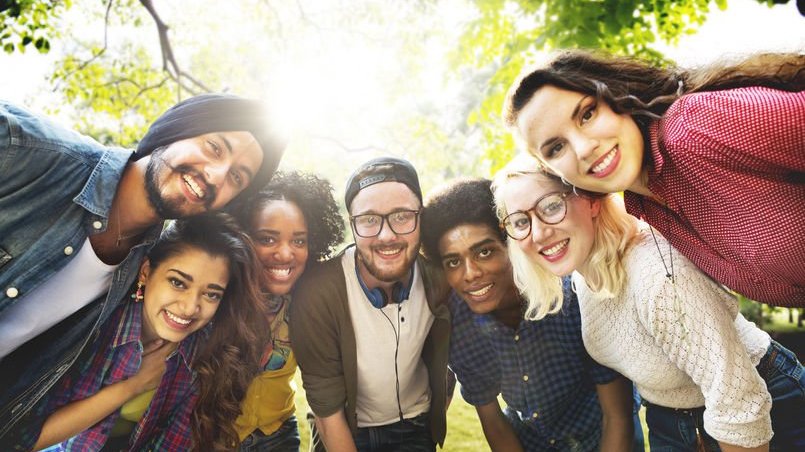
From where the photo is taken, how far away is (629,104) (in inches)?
78.4

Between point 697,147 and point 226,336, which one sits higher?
point 226,336

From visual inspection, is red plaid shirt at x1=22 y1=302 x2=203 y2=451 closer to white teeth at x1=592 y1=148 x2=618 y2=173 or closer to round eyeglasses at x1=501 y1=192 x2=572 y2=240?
round eyeglasses at x1=501 y1=192 x2=572 y2=240

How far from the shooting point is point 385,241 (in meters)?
3.05

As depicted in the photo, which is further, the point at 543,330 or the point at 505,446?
the point at 505,446

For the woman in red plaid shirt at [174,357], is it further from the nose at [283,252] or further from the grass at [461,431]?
the grass at [461,431]

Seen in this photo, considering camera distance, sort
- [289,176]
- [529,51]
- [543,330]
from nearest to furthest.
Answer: [543,330]
[289,176]
[529,51]

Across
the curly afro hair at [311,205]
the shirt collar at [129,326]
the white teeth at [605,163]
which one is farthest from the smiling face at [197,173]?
the white teeth at [605,163]

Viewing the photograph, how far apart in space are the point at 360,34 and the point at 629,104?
9.03m

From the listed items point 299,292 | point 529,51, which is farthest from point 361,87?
point 299,292

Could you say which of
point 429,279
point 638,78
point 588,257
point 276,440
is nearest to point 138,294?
point 276,440

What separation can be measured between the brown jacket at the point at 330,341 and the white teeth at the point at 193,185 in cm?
94

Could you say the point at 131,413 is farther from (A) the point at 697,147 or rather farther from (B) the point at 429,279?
(A) the point at 697,147

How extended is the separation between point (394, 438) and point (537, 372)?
3.84 feet

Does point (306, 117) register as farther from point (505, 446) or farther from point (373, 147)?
point (505, 446)
